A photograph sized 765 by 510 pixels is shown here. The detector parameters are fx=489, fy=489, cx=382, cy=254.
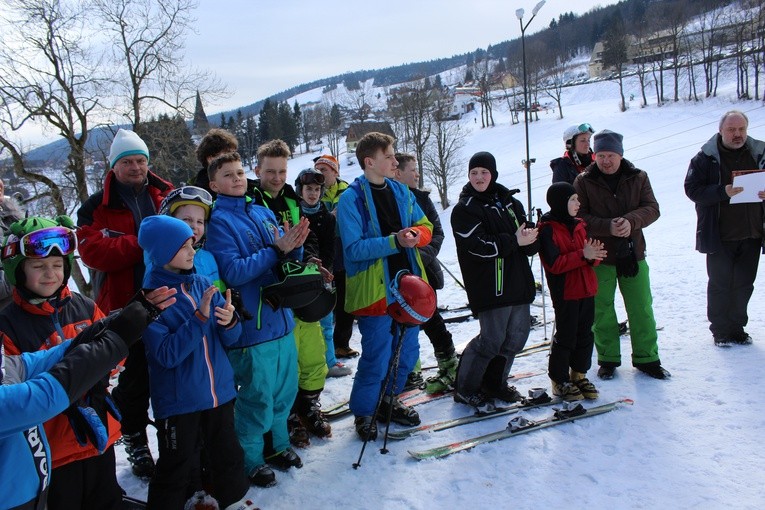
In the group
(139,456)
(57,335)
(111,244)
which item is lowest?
(139,456)

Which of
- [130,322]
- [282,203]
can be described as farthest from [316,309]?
[130,322]

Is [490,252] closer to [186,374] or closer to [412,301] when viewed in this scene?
[412,301]

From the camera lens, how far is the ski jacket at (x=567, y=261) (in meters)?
4.12

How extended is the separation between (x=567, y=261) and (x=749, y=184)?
7.44 ft

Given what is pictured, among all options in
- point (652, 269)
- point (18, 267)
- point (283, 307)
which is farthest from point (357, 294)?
point (652, 269)

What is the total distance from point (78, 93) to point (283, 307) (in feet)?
61.7

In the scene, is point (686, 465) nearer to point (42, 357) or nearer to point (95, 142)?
point (42, 357)

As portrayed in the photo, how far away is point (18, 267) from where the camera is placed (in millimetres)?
2285

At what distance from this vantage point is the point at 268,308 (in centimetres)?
328

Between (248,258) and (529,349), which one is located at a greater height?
(248,258)

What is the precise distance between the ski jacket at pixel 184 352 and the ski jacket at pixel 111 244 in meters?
0.68

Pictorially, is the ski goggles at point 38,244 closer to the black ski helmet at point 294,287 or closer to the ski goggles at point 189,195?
the ski goggles at point 189,195

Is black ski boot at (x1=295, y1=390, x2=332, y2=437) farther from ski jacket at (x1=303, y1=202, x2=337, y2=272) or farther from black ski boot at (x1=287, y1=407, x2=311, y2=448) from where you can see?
ski jacket at (x1=303, y1=202, x2=337, y2=272)

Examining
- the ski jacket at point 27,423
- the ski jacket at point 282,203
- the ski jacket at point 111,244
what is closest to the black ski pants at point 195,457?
the ski jacket at point 27,423
